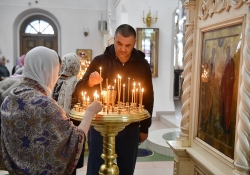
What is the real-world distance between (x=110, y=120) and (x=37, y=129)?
1.32 ft

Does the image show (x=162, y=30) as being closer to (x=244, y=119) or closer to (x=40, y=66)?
(x=244, y=119)

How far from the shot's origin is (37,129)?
1468mm

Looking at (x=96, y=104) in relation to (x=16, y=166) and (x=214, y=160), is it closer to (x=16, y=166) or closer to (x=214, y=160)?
(x=16, y=166)

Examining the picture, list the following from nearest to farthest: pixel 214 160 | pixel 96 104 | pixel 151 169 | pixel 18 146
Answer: pixel 18 146 < pixel 96 104 < pixel 214 160 < pixel 151 169

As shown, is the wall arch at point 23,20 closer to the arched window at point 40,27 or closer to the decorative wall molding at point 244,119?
the arched window at point 40,27

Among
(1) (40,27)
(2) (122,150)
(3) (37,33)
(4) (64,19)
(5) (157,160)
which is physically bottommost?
(5) (157,160)

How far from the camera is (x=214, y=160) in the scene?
82.0 inches

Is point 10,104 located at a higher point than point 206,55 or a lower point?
lower

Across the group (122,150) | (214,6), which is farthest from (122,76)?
(214,6)

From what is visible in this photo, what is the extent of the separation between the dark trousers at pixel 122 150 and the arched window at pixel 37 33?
9393mm

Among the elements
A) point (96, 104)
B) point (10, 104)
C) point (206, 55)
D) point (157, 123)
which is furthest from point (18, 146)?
point (157, 123)

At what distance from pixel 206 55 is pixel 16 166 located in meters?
1.59

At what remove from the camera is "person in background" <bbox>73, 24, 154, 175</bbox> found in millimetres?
2100

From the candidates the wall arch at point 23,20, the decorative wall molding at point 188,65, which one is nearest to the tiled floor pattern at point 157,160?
the decorative wall molding at point 188,65
